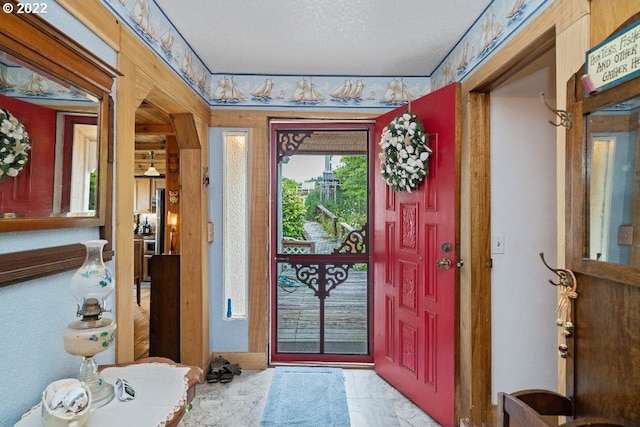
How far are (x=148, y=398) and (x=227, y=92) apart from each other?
242 centimetres

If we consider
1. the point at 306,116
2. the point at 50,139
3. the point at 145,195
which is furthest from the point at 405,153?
the point at 145,195

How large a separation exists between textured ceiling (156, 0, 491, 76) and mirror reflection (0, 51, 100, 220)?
1.02 meters

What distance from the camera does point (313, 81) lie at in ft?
9.31

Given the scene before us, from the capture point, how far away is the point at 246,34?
2168 mm

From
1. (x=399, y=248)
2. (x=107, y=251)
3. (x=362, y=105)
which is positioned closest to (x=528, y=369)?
(x=399, y=248)

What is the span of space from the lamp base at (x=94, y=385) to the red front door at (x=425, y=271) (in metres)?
1.78

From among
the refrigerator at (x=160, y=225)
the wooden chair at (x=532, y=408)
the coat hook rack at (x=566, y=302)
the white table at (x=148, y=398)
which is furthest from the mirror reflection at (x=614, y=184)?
the refrigerator at (x=160, y=225)

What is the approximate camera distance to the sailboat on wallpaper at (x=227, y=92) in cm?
283

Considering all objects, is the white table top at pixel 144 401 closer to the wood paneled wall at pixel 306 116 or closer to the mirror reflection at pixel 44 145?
the wood paneled wall at pixel 306 116

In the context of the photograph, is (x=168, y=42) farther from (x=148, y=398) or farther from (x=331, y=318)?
(x=331, y=318)

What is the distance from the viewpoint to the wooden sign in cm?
89

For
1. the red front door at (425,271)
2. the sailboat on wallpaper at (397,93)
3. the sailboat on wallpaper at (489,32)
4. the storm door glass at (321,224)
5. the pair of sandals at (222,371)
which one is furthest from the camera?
the storm door glass at (321,224)

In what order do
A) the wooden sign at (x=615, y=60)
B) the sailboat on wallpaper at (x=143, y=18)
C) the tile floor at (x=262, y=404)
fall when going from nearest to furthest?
1. the wooden sign at (x=615, y=60)
2. the sailboat on wallpaper at (x=143, y=18)
3. the tile floor at (x=262, y=404)

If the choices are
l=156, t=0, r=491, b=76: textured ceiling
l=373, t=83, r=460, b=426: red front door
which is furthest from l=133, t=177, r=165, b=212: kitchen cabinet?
l=373, t=83, r=460, b=426: red front door
